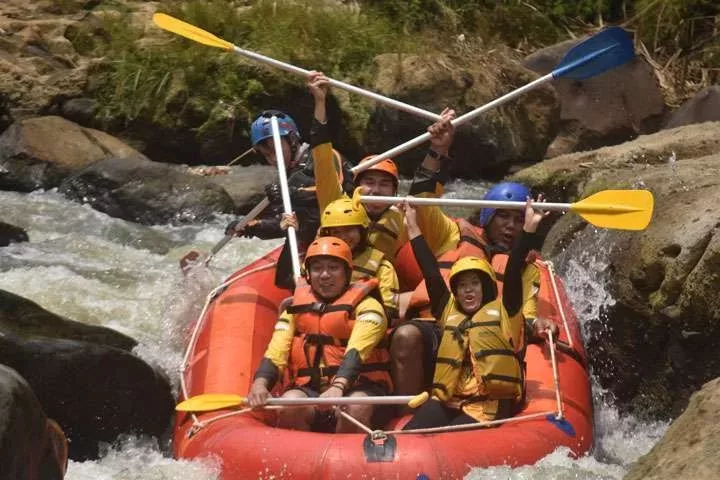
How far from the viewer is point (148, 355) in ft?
18.7

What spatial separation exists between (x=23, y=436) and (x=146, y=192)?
562 centimetres

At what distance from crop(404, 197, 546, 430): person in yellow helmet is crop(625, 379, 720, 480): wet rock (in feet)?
4.41

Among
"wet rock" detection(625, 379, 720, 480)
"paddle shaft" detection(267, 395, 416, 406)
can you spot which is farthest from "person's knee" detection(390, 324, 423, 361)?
"wet rock" detection(625, 379, 720, 480)

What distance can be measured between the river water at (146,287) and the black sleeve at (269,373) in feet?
1.31

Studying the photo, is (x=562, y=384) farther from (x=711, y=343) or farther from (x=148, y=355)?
(x=148, y=355)

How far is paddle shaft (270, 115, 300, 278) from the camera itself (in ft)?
16.9

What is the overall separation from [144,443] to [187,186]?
4173 mm

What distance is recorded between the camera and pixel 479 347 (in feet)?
14.5

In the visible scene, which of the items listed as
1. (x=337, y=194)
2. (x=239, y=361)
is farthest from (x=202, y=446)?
(x=337, y=194)

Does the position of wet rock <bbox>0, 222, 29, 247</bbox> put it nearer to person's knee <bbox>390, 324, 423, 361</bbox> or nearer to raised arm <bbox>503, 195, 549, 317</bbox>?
person's knee <bbox>390, 324, 423, 361</bbox>

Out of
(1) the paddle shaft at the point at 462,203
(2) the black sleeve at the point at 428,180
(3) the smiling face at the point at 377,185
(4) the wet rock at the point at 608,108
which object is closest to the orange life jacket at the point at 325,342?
(1) the paddle shaft at the point at 462,203

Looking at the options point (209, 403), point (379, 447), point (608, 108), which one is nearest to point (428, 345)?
point (379, 447)

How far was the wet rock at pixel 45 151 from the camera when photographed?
30.2 ft

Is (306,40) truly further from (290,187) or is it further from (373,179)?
(373,179)
